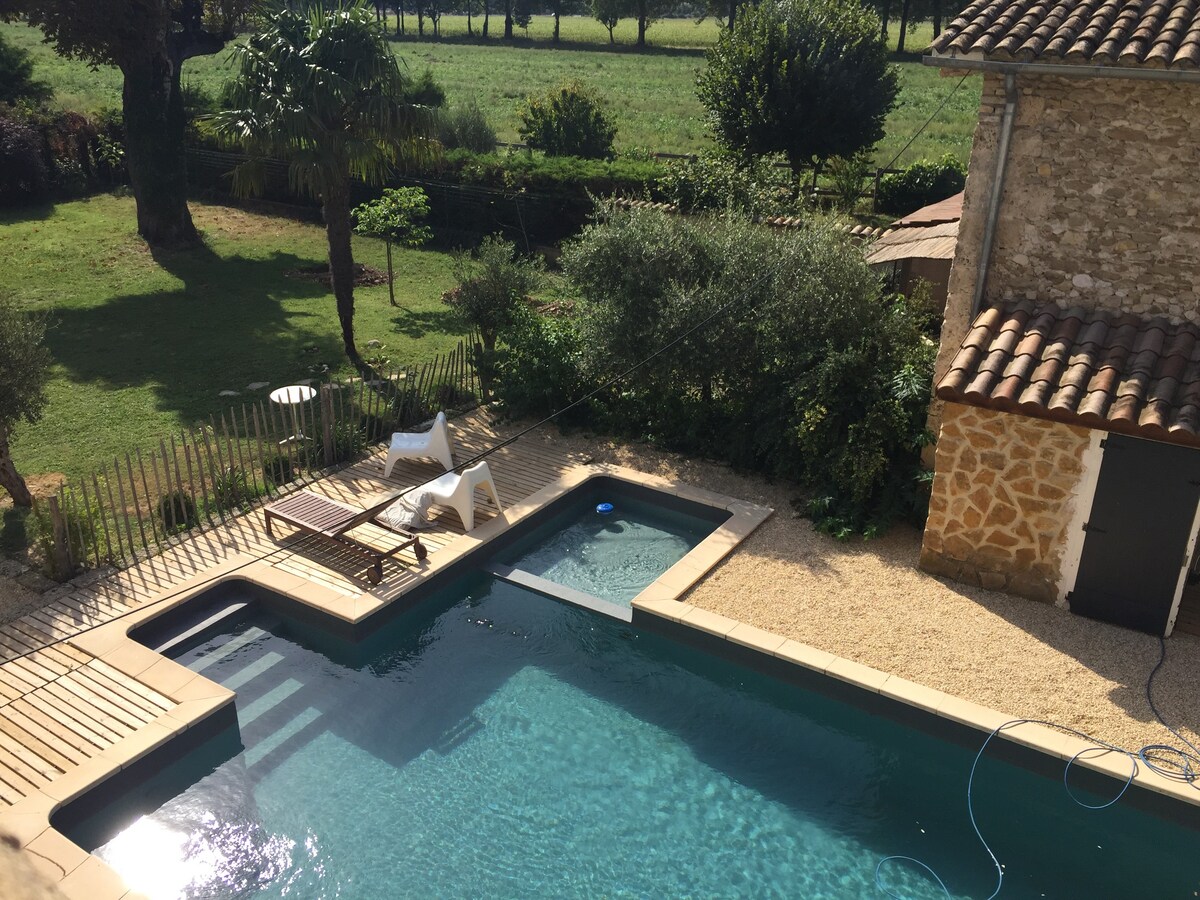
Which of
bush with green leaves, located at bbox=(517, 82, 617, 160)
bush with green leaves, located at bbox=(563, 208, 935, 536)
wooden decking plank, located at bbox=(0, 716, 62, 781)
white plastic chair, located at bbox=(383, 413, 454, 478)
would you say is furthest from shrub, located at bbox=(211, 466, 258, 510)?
bush with green leaves, located at bbox=(517, 82, 617, 160)

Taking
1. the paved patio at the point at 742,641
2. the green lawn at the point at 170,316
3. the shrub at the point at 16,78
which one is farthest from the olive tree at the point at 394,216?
the shrub at the point at 16,78

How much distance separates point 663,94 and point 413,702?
162 feet

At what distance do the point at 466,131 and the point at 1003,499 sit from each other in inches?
991

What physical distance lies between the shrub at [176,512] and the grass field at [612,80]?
1810 cm

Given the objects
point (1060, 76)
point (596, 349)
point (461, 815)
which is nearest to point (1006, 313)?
point (1060, 76)

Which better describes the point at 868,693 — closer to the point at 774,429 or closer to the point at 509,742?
the point at 509,742

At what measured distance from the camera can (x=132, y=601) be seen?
10211mm

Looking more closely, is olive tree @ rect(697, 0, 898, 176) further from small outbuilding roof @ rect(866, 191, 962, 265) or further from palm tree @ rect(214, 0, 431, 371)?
palm tree @ rect(214, 0, 431, 371)

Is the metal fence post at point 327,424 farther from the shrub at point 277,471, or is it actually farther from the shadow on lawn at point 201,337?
the shadow on lawn at point 201,337

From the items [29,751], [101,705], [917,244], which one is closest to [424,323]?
[917,244]

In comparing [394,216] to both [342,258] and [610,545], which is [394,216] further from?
[610,545]

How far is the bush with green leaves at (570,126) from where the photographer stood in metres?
29.2

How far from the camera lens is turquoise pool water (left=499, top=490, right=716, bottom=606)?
452 inches

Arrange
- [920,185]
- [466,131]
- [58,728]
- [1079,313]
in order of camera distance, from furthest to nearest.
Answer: [466,131], [920,185], [1079,313], [58,728]
